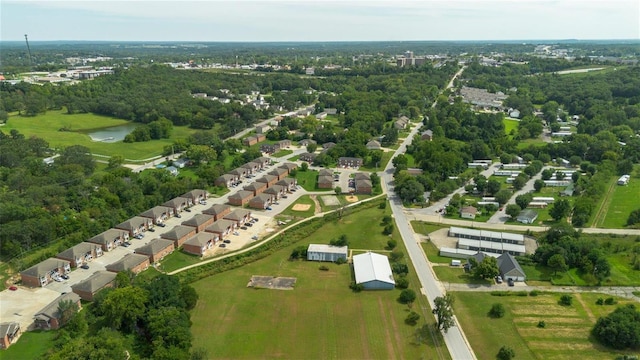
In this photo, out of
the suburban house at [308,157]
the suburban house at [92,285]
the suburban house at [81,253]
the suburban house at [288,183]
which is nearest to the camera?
the suburban house at [92,285]

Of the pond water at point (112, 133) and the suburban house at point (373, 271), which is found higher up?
the pond water at point (112, 133)

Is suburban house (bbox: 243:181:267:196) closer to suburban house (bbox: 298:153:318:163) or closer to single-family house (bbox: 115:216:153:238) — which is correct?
single-family house (bbox: 115:216:153:238)

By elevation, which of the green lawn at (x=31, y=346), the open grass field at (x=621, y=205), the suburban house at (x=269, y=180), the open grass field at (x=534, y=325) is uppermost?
the suburban house at (x=269, y=180)

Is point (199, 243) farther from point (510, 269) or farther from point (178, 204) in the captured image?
point (510, 269)

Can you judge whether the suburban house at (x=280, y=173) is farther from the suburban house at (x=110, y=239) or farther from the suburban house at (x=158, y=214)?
the suburban house at (x=110, y=239)

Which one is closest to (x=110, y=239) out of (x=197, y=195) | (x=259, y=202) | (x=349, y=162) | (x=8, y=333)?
(x=197, y=195)

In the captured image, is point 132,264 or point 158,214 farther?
point 158,214

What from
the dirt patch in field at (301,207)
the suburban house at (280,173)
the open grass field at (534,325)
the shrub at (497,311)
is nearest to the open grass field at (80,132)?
the suburban house at (280,173)
